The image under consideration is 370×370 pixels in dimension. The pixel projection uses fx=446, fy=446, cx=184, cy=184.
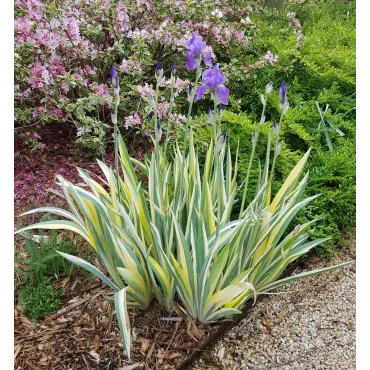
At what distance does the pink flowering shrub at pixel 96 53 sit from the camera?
3.08 metres

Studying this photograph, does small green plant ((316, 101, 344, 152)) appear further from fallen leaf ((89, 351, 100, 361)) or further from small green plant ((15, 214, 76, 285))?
fallen leaf ((89, 351, 100, 361))

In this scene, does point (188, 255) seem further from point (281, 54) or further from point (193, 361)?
point (281, 54)

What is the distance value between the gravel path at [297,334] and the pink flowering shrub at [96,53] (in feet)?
4.80

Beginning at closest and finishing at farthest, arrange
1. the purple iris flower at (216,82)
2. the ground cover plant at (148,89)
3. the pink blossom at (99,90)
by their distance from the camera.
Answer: the purple iris flower at (216,82) → the ground cover plant at (148,89) → the pink blossom at (99,90)

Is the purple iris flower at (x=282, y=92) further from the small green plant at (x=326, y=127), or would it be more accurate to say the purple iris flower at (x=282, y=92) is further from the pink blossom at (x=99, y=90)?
the pink blossom at (x=99, y=90)

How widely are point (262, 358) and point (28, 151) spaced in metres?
2.30

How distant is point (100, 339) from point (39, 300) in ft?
1.33

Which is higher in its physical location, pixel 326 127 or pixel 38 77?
pixel 38 77

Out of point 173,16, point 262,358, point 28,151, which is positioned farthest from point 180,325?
point 173,16

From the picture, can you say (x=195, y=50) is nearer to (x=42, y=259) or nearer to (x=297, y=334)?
(x=42, y=259)

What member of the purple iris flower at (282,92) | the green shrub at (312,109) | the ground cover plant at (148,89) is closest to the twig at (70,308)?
the ground cover plant at (148,89)

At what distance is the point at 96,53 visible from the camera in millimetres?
3262

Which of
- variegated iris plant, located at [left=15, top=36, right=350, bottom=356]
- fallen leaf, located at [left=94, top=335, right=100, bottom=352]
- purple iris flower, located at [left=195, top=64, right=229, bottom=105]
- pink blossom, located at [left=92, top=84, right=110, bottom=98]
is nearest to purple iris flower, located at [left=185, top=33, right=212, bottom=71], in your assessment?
purple iris flower, located at [left=195, top=64, right=229, bottom=105]

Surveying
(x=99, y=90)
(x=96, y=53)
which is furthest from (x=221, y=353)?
(x=96, y=53)
